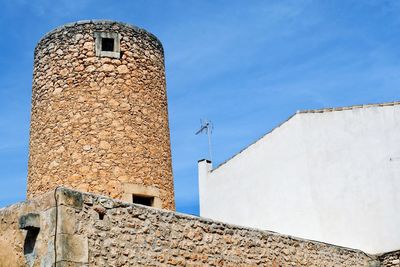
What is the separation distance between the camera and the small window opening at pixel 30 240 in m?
6.92

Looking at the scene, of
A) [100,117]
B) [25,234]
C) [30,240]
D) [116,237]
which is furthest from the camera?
[100,117]

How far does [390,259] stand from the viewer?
42.0ft

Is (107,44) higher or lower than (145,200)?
higher

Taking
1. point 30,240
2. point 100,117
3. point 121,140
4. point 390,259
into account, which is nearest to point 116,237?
point 30,240

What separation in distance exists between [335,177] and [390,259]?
2.28m

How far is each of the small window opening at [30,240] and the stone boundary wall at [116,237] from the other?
69 millimetres

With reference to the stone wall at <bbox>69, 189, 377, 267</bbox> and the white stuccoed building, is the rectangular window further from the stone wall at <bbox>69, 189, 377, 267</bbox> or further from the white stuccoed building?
the white stuccoed building

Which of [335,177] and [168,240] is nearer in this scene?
[168,240]

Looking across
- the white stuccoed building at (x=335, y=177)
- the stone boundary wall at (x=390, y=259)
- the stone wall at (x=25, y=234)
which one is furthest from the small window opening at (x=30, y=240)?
the stone boundary wall at (x=390, y=259)

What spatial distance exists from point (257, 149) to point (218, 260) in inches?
300

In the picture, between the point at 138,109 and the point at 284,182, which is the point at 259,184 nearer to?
the point at 284,182

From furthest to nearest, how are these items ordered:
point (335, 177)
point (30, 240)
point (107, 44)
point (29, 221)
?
point (335, 177) < point (107, 44) < point (30, 240) < point (29, 221)

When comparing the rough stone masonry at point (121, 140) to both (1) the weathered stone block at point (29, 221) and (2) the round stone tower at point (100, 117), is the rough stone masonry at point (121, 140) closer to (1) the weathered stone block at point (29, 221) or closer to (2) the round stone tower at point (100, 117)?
(2) the round stone tower at point (100, 117)

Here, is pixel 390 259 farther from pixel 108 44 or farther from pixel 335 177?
pixel 108 44
